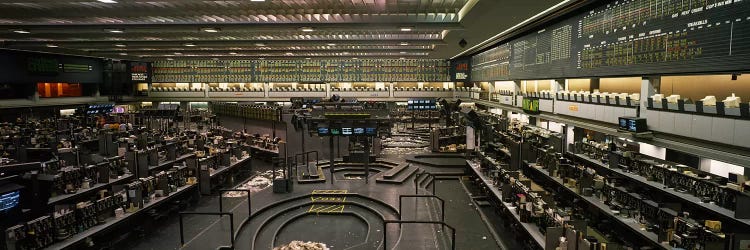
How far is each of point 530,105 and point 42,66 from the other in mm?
23205

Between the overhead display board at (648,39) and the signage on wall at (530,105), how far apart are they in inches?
34.1

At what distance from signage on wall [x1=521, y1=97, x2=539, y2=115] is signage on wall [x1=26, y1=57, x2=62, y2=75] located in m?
22.7

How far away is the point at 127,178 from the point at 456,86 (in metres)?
22.1

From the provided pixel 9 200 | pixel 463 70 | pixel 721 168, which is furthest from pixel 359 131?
pixel 463 70

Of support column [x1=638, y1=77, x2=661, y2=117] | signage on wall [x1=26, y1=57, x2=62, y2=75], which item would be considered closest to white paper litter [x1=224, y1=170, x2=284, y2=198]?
support column [x1=638, y1=77, x2=661, y2=117]

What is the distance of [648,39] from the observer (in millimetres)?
7484

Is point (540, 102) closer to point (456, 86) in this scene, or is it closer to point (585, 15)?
point (585, 15)

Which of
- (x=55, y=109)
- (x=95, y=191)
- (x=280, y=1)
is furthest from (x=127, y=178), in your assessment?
(x=55, y=109)

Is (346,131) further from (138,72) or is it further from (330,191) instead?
(138,72)

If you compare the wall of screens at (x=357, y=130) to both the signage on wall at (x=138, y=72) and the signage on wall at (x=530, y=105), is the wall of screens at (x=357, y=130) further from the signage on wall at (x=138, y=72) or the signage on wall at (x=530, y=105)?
the signage on wall at (x=138, y=72)

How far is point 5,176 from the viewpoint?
6.37 m

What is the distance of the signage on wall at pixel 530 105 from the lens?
13312 millimetres

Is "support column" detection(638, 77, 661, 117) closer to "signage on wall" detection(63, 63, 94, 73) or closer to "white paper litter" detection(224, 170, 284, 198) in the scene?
"white paper litter" detection(224, 170, 284, 198)

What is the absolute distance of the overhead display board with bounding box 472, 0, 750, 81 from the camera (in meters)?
5.68
